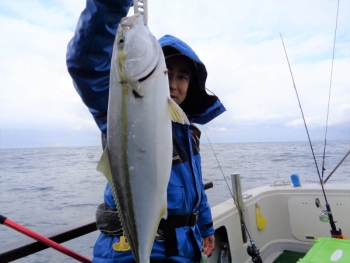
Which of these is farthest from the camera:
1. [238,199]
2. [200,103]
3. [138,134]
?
[238,199]

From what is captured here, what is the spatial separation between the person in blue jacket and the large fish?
0.62ft

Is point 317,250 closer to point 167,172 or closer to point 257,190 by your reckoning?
point 167,172

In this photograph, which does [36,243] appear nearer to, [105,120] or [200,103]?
[105,120]

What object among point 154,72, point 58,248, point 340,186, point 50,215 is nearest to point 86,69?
point 154,72

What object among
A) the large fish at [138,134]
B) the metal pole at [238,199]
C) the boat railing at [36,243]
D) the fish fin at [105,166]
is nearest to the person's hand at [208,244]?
the boat railing at [36,243]

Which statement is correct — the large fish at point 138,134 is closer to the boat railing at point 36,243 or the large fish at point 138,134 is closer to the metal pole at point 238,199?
the boat railing at point 36,243

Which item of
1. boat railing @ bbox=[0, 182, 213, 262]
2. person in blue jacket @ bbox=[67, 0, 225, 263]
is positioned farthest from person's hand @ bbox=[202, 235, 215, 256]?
boat railing @ bbox=[0, 182, 213, 262]

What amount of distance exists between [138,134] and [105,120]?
15.9 inches

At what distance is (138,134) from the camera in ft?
4.12

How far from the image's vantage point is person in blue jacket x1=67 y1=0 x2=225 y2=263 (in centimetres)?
142

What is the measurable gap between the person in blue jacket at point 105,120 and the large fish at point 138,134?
0.62 ft

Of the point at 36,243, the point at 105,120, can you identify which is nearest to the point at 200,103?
the point at 105,120

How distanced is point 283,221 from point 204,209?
3.03 meters

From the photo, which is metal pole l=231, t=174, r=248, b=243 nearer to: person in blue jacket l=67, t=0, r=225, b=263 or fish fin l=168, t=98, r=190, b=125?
person in blue jacket l=67, t=0, r=225, b=263
